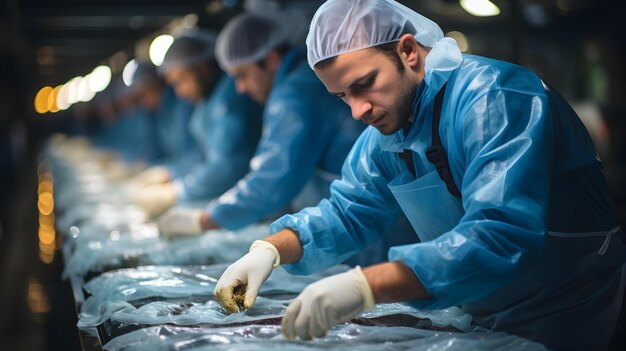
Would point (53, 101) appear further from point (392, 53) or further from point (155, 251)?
point (392, 53)

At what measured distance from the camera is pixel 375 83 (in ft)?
5.76

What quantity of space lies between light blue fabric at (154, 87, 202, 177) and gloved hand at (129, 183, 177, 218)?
101 cm

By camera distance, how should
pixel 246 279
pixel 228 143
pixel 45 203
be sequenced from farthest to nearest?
pixel 45 203
pixel 228 143
pixel 246 279

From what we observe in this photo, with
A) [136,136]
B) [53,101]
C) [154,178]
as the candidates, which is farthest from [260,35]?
[53,101]

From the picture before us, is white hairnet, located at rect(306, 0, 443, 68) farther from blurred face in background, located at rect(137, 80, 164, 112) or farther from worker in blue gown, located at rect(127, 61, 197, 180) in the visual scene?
blurred face in background, located at rect(137, 80, 164, 112)

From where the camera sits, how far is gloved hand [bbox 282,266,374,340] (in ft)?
4.85

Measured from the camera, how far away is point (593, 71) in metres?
7.95

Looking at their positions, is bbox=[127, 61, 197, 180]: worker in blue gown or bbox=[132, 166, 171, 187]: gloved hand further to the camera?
bbox=[127, 61, 197, 180]: worker in blue gown

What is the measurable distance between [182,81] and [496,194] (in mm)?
3864

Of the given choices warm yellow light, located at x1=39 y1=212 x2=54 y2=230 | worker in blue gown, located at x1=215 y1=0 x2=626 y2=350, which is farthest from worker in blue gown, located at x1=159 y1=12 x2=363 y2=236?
warm yellow light, located at x1=39 y1=212 x2=54 y2=230

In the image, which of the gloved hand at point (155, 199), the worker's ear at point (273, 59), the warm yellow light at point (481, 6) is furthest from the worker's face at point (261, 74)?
Answer: the gloved hand at point (155, 199)

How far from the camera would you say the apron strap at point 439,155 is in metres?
1.75

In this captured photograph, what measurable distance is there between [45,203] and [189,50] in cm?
275

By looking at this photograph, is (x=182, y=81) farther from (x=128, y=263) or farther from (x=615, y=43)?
(x=615, y=43)
